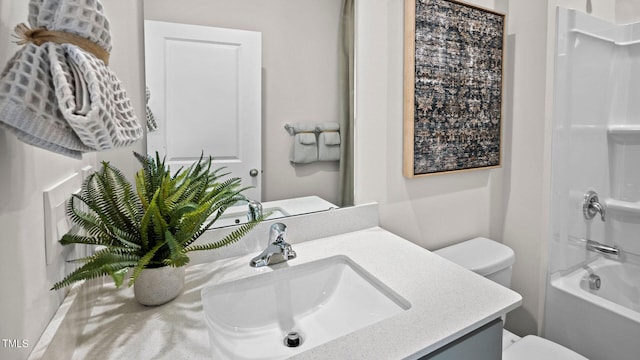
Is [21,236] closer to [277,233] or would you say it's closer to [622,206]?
[277,233]

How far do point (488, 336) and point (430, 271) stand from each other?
0.21 meters

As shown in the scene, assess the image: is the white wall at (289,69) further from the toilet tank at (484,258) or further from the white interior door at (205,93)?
the toilet tank at (484,258)

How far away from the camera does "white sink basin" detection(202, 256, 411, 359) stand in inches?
32.3

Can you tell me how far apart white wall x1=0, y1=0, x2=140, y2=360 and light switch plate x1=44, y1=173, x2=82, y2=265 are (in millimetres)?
11

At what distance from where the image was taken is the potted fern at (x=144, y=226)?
65 centimetres

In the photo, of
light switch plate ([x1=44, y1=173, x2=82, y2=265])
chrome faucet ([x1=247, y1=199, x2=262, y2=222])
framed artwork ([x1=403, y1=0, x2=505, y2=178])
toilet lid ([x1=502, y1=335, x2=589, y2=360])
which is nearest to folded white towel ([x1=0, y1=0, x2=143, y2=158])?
light switch plate ([x1=44, y1=173, x2=82, y2=265])

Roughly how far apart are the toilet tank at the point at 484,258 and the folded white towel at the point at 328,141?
0.67 m

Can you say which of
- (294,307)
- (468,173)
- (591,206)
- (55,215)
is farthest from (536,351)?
(55,215)

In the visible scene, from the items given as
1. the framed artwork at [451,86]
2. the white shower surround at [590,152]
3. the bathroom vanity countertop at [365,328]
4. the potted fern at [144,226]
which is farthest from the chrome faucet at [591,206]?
the potted fern at [144,226]

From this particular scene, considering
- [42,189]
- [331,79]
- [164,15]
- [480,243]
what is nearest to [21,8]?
[42,189]

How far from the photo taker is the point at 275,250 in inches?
38.9

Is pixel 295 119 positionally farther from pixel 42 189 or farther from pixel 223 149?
pixel 42 189

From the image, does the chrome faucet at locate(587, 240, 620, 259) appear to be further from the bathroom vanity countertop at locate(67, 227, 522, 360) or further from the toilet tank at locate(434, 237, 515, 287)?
the bathroom vanity countertop at locate(67, 227, 522, 360)

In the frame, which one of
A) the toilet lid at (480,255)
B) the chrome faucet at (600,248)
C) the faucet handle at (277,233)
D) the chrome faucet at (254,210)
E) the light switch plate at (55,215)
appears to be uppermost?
the light switch plate at (55,215)
